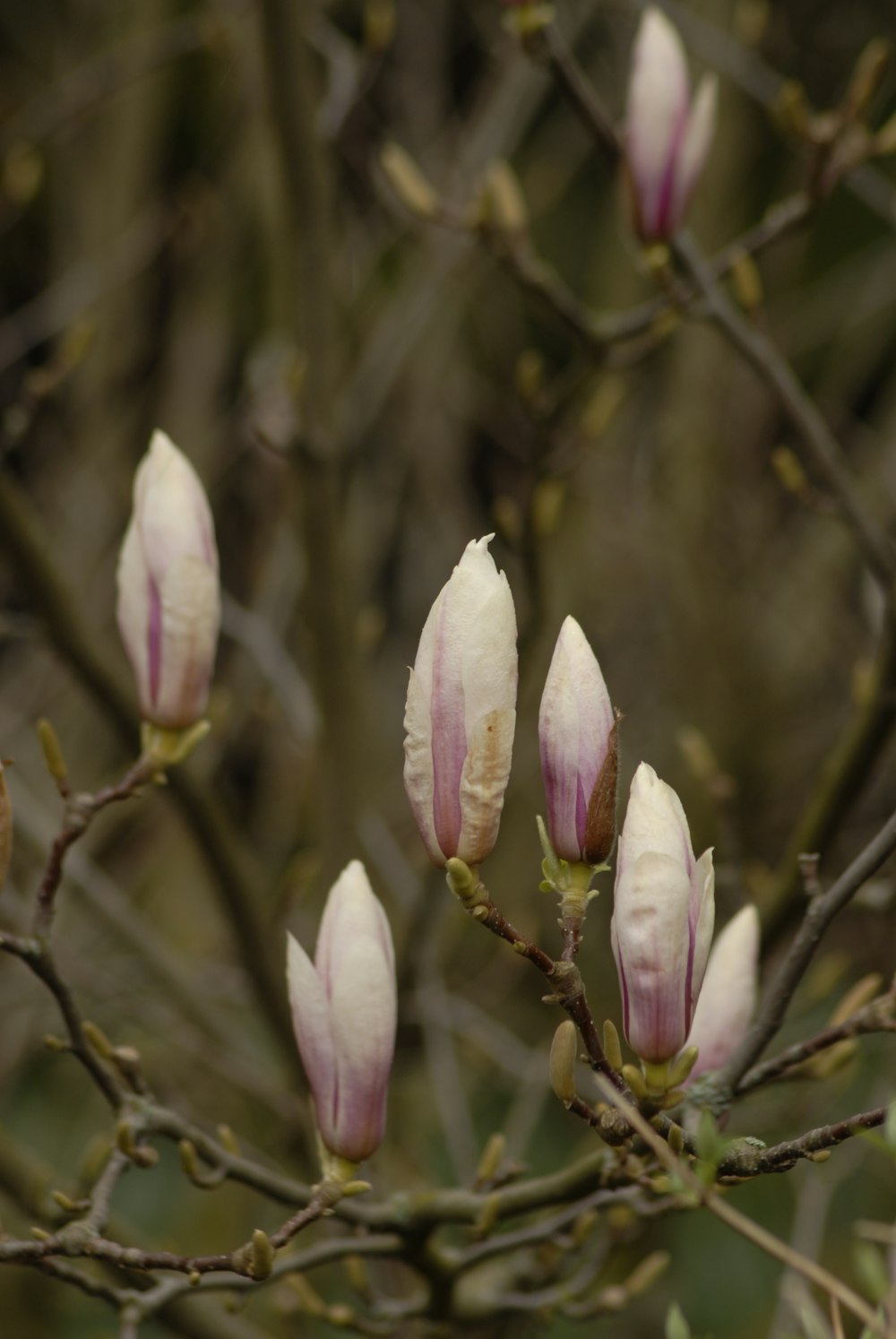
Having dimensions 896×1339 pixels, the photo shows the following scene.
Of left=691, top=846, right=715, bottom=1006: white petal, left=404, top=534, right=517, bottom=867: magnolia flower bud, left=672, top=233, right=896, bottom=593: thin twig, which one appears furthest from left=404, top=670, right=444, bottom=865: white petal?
left=672, top=233, right=896, bottom=593: thin twig

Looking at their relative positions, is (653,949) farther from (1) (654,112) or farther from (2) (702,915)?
(1) (654,112)

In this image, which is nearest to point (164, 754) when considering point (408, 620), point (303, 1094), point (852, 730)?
point (852, 730)

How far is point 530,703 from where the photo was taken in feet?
5.41

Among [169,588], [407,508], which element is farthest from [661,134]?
[407,508]

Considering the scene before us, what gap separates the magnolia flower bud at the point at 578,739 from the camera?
0.53m

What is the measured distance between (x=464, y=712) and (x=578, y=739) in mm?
48

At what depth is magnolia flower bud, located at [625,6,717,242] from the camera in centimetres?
93

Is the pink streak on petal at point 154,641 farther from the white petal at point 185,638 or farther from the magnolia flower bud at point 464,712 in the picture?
the magnolia flower bud at point 464,712

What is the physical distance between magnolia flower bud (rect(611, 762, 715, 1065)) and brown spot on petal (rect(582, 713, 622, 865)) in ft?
0.04

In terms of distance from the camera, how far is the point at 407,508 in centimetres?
234

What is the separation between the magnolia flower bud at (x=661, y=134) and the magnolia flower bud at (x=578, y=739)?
1.74 feet

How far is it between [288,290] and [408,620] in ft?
3.73

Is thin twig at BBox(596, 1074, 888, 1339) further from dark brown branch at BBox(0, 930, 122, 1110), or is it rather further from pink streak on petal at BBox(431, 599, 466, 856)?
dark brown branch at BBox(0, 930, 122, 1110)

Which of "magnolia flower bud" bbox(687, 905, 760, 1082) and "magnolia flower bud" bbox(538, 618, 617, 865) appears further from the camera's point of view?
"magnolia flower bud" bbox(687, 905, 760, 1082)
